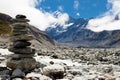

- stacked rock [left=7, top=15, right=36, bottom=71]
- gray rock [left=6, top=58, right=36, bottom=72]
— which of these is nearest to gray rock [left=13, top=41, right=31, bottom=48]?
stacked rock [left=7, top=15, right=36, bottom=71]

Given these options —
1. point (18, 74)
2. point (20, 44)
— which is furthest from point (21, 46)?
point (18, 74)

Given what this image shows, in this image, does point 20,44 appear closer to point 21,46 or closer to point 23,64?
point 21,46

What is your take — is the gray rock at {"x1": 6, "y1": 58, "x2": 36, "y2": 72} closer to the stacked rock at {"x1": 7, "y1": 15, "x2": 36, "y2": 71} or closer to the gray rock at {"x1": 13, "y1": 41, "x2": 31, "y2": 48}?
the stacked rock at {"x1": 7, "y1": 15, "x2": 36, "y2": 71}

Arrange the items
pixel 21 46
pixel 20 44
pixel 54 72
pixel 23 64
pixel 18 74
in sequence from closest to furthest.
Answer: pixel 18 74
pixel 54 72
pixel 23 64
pixel 20 44
pixel 21 46

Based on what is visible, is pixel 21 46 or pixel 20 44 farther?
pixel 21 46

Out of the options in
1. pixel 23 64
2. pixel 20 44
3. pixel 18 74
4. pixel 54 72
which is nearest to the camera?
pixel 18 74

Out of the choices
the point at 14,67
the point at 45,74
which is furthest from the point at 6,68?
the point at 45,74

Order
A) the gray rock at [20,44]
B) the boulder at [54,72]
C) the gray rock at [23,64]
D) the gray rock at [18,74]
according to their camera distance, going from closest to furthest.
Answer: the gray rock at [18,74] → the boulder at [54,72] → the gray rock at [23,64] → the gray rock at [20,44]

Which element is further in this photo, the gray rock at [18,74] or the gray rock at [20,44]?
the gray rock at [20,44]

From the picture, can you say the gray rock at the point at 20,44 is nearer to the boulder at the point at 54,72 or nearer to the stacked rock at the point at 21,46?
the stacked rock at the point at 21,46

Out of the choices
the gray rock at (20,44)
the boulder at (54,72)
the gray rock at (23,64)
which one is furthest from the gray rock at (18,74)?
the gray rock at (20,44)

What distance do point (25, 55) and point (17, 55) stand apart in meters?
0.86

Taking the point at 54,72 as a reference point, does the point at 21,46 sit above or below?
above

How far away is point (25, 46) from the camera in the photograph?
122 ft
